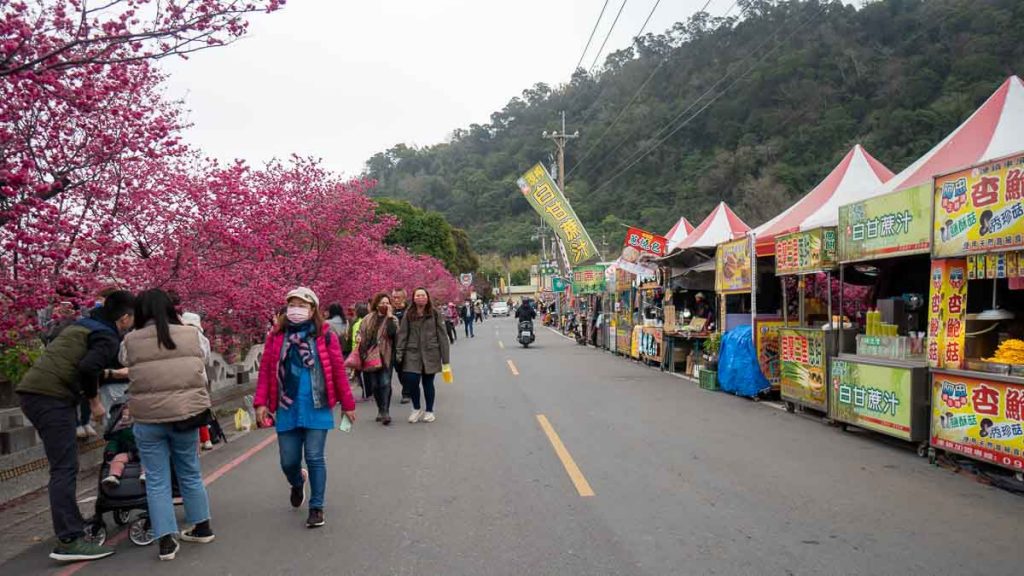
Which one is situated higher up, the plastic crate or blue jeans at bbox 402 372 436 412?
blue jeans at bbox 402 372 436 412

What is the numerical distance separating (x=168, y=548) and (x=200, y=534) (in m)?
0.32

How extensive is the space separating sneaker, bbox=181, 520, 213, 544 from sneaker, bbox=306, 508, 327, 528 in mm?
681

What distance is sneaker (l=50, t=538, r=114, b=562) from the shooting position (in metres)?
4.88

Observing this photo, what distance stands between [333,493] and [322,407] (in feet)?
4.32

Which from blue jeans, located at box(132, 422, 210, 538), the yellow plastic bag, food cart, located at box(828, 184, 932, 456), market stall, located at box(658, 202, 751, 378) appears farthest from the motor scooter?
blue jeans, located at box(132, 422, 210, 538)

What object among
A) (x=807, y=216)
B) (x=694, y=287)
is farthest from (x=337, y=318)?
(x=694, y=287)

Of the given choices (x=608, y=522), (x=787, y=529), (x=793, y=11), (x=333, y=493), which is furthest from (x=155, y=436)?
(x=793, y=11)

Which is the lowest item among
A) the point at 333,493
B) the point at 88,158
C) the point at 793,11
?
the point at 333,493

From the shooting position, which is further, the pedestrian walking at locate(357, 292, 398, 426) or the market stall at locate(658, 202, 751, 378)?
the market stall at locate(658, 202, 751, 378)

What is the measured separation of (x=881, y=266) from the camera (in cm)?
1191

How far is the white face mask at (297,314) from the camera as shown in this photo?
5473 mm

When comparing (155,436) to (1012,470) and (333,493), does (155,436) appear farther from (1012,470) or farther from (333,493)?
(1012,470)

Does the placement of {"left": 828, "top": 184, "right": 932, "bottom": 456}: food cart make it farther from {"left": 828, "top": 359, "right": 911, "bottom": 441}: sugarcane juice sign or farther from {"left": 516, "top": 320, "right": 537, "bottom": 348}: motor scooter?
{"left": 516, "top": 320, "right": 537, "bottom": 348}: motor scooter

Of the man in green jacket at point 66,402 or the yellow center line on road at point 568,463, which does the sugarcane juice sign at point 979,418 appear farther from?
the man in green jacket at point 66,402
